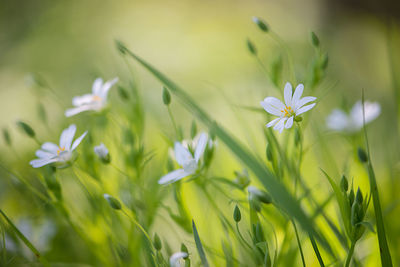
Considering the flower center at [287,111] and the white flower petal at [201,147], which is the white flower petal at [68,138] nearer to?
the white flower petal at [201,147]

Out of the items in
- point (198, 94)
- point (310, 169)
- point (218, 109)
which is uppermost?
point (198, 94)

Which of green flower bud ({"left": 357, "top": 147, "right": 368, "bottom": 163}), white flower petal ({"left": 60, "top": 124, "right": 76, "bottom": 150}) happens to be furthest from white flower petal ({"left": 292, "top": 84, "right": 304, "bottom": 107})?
white flower petal ({"left": 60, "top": 124, "right": 76, "bottom": 150})

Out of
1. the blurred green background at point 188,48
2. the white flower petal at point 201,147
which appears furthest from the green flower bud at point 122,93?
the blurred green background at point 188,48

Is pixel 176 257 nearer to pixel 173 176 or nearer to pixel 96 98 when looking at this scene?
pixel 173 176

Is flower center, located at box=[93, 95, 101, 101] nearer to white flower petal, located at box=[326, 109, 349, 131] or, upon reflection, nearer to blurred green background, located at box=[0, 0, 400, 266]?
white flower petal, located at box=[326, 109, 349, 131]

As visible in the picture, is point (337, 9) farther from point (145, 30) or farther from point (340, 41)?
point (145, 30)

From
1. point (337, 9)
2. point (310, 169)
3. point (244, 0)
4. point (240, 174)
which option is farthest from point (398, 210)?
point (244, 0)

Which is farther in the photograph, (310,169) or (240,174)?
(310,169)
